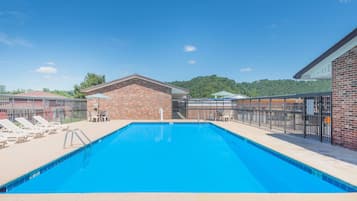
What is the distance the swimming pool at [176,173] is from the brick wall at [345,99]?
2157 mm

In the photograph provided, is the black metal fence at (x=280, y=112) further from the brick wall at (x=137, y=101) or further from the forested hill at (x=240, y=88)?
the forested hill at (x=240, y=88)

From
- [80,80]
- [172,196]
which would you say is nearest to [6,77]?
[80,80]

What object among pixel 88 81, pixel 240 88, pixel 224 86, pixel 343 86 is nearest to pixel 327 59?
pixel 343 86

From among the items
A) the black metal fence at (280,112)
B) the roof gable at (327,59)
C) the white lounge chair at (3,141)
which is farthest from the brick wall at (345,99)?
the white lounge chair at (3,141)

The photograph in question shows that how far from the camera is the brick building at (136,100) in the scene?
734 inches

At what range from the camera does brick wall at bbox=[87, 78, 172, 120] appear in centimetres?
1866

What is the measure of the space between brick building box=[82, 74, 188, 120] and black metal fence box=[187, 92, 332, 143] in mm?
2538

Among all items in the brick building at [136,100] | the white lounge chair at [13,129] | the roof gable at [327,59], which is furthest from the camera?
the brick building at [136,100]

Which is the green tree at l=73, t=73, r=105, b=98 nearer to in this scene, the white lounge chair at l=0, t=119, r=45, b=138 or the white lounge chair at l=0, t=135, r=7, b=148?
the white lounge chair at l=0, t=119, r=45, b=138

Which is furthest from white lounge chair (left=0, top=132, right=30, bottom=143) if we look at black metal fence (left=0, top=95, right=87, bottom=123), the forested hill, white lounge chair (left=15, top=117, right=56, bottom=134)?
the forested hill

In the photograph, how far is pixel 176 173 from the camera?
4.99m

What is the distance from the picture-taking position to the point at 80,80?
39031 millimetres

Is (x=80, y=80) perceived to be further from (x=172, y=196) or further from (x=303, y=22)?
(x=172, y=196)

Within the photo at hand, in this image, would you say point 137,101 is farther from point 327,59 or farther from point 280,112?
point 327,59
